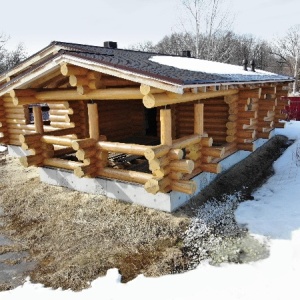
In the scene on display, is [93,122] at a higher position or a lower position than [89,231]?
higher

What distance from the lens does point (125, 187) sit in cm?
764

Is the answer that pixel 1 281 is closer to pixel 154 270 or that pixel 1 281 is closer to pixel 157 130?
pixel 154 270

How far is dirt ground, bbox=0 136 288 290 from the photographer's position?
18.0 ft

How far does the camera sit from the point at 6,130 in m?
14.4

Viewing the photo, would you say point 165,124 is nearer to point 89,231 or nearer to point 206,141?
point 206,141

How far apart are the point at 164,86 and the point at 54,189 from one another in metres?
4.99

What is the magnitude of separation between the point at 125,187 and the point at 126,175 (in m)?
0.31

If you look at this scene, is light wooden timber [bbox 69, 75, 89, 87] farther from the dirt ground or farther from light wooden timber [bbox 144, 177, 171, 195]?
the dirt ground

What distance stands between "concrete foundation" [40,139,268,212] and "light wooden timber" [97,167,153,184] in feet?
0.38

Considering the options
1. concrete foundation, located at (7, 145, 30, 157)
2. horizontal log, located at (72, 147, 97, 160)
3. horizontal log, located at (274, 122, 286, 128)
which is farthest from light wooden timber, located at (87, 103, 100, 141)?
horizontal log, located at (274, 122, 286, 128)

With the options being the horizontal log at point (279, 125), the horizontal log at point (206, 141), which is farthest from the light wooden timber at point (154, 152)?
the horizontal log at point (279, 125)

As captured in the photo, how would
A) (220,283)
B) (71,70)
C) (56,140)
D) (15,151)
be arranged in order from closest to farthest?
(220,283) < (71,70) < (56,140) < (15,151)

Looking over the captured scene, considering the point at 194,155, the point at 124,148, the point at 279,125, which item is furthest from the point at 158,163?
the point at 279,125

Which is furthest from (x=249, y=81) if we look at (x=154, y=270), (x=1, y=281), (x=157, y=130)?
(x=1, y=281)
